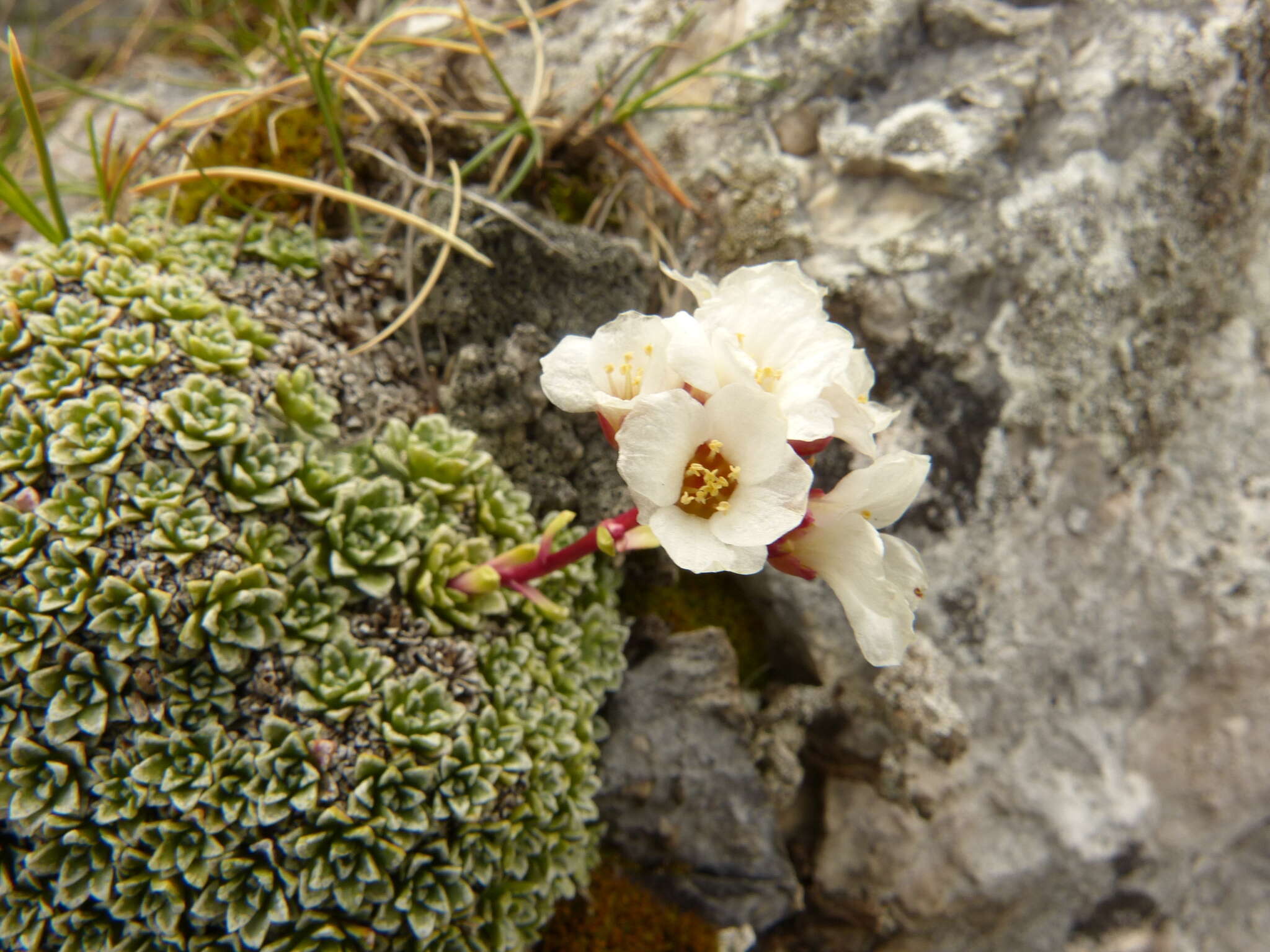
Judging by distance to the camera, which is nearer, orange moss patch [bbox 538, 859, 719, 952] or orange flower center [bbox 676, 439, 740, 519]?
orange flower center [bbox 676, 439, 740, 519]

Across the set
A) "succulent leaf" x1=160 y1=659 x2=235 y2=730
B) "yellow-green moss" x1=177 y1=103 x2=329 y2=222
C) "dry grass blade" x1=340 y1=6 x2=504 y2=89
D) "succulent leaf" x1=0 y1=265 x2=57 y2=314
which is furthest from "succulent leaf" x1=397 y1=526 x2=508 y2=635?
"dry grass blade" x1=340 y1=6 x2=504 y2=89

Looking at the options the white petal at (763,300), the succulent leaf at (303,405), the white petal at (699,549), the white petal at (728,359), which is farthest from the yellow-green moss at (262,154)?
the white petal at (699,549)

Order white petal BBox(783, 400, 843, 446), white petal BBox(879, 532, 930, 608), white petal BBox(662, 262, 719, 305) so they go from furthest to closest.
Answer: white petal BBox(662, 262, 719, 305) → white petal BBox(879, 532, 930, 608) → white petal BBox(783, 400, 843, 446)

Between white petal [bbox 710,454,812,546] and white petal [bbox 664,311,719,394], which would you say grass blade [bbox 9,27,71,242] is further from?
white petal [bbox 710,454,812,546]

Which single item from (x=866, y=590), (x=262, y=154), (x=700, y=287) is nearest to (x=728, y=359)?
(x=700, y=287)

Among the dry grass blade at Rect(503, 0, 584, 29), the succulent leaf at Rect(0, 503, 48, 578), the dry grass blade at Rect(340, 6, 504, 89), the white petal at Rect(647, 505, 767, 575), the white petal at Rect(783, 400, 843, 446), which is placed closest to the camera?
the white petal at Rect(647, 505, 767, 575)

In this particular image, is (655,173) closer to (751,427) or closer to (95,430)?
(751,427)
